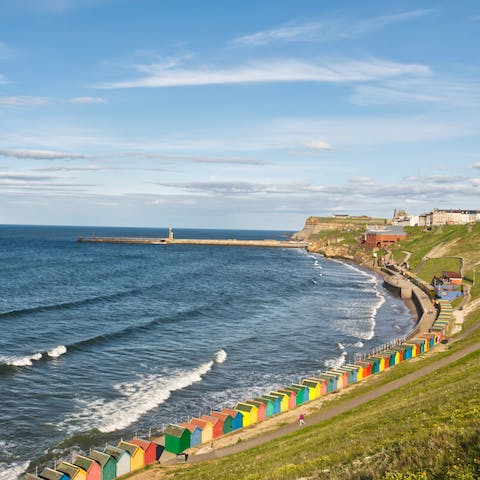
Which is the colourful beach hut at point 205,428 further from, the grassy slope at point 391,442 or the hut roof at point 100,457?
the hut roof at point 100,457

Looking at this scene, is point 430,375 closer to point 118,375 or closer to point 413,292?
point 118,375

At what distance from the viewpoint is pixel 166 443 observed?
1324 inches

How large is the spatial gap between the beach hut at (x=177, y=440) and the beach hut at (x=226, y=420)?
11.1ft

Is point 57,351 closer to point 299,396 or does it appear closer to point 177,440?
point 177,440

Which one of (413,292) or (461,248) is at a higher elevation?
(461,248)

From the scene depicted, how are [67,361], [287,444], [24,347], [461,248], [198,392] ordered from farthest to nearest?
[461,248] → [24,347] → [67,361] → [198,392] → [287,444]

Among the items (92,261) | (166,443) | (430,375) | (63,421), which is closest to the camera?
(166,443)

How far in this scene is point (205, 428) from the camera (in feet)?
115

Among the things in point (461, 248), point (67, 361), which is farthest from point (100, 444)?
point (461, 248)

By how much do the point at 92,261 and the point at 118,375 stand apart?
11906cm

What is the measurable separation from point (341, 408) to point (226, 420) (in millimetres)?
8520

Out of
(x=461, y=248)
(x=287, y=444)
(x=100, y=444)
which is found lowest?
(x=100, y=444)

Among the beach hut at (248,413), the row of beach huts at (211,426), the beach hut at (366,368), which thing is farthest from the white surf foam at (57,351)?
the beach hut at (366,368)

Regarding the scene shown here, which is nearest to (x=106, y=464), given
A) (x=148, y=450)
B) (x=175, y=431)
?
(x=148, y=450)
